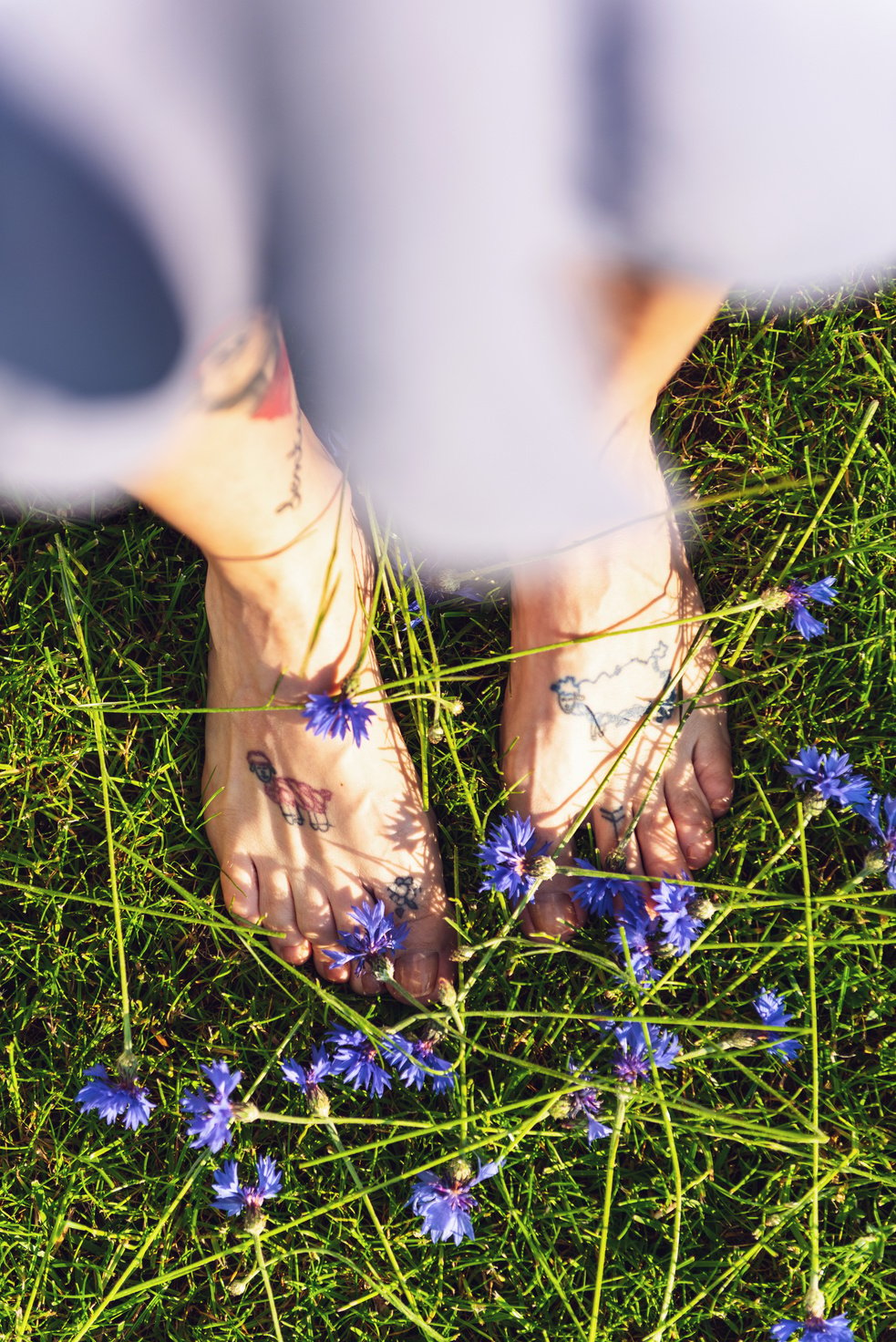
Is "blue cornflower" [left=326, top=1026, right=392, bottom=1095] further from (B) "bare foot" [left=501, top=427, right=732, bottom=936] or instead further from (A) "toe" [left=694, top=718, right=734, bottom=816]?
(A) "toe" [left=694, top=718, right=734, bottom=816]

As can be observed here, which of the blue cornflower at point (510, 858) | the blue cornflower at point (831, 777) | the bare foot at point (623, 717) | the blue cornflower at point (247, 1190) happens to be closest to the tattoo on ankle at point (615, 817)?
the bare foot at point (623, 717)

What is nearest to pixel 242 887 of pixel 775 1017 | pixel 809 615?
pixel 775 1017

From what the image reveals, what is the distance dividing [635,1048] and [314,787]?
1.56 feet

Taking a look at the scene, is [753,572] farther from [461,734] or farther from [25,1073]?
[25,1073]

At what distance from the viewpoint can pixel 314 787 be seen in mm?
1190

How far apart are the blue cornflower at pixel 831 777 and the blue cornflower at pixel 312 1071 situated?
0.63 metres

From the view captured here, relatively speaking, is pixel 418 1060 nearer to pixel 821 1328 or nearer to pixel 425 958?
pixel 425 958

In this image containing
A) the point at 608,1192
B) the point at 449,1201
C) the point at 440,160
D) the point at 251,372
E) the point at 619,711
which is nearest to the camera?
the point at 440,160

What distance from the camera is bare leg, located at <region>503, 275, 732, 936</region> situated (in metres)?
1.13

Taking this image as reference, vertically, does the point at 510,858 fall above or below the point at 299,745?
below

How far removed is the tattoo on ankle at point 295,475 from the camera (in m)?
0.98

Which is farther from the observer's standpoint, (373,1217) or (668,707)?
(668,707)

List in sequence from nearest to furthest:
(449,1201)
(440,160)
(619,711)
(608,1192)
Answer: (440,160) → (608,1192) → (449,1201) → (619,711)

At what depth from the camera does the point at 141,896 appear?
1262 mm
